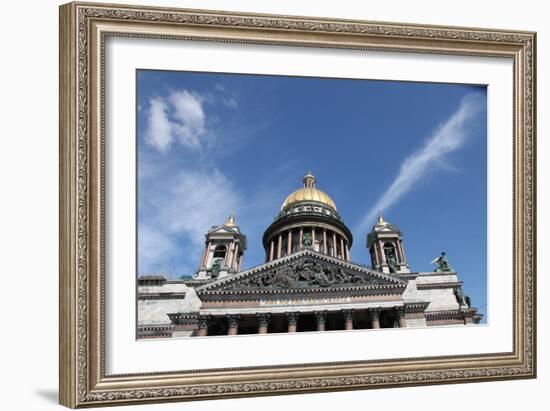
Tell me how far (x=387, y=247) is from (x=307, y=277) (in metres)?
0.59

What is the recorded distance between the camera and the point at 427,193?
199 inches

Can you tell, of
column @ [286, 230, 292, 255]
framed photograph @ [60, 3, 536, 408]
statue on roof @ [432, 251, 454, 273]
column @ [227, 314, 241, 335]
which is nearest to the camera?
framed photograph @ [60, 3, 536, 408]

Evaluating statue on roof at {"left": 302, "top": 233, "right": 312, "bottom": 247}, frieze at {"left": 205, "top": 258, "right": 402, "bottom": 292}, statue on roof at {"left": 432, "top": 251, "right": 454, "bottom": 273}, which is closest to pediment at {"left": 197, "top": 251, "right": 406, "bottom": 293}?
frieze at {"left": 205, "top": 258, "right": 402, "bottom": 292}

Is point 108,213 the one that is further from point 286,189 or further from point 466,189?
point 466,189

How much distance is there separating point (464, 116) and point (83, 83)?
270 centimetres

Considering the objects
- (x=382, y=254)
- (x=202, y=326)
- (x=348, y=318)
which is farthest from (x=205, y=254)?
(x=382, y=254)

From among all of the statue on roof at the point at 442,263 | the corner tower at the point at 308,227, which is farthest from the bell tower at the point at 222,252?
the statue on roof at the point at 442,263

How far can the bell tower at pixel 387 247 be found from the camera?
476 centimetres

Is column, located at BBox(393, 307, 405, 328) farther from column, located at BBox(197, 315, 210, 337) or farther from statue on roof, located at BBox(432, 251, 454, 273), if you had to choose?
column, located at BBox(197, 315, 210, 337)

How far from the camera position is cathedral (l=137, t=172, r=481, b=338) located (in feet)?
14.5

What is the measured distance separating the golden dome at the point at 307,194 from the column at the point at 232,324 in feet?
2.66

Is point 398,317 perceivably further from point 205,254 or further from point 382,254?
point 205,254

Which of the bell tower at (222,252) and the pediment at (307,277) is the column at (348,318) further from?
the bell tower at (222,252)

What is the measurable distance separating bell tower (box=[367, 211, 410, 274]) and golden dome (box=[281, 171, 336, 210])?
433 millimetres
